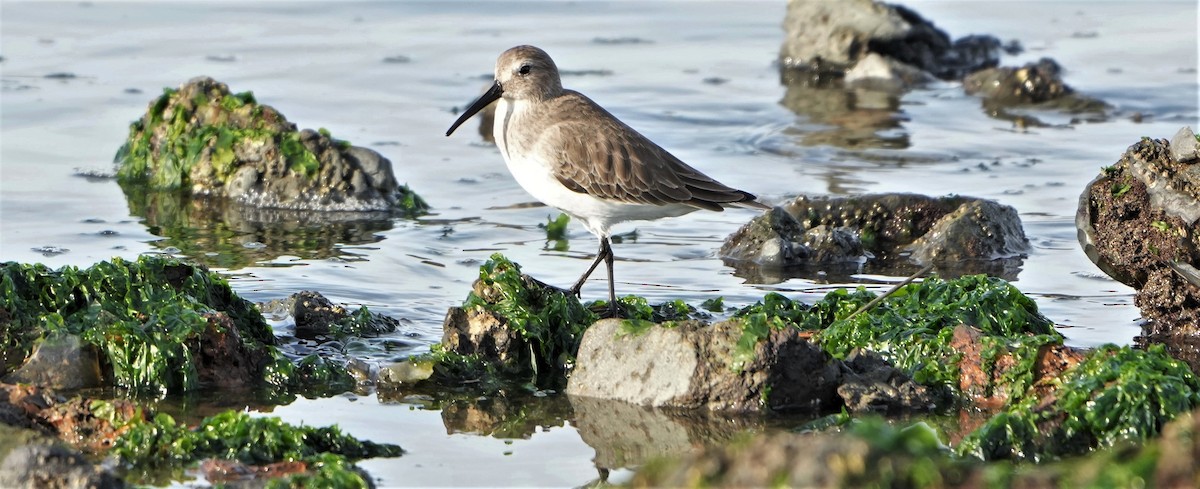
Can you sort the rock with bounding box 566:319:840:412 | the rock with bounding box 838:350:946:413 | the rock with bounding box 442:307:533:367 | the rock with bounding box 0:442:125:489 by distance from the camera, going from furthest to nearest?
the rock with bounding box 442:307:533:367, the rock with bounding box 838:350:946:413, the rock with bounding box 566:319:840:412, the rock with bounding box 0:442:125:489

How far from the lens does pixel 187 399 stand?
5312 mm

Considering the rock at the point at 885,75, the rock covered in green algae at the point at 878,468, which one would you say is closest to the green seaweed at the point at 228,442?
the rock covered in green algae at the point at 878,468

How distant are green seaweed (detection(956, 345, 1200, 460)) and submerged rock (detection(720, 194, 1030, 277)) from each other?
2799 mm

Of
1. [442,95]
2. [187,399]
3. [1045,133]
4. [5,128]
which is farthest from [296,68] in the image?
[187,399]

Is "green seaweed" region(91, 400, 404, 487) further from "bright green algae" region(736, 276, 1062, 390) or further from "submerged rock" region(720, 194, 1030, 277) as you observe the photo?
"submerged rock" region(720, 194, 1030, 277)

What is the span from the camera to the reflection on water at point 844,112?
37.1ft

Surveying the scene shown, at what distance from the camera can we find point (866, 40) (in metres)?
13.6

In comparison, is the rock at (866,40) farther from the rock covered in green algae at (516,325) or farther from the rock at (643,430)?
the rock at (643,430)

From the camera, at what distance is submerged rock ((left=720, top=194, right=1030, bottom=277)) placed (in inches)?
310

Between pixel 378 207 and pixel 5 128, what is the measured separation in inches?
136

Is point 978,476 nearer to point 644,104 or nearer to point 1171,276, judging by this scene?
point 1171,276

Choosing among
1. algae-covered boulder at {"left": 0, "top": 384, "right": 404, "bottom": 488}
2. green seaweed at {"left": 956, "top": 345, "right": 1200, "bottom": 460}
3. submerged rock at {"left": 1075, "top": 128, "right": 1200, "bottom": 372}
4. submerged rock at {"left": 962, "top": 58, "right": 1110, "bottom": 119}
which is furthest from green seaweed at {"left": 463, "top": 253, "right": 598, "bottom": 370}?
submerged rock at {"left": 962, "top": 58, "right": 1110, "bottom": 119}

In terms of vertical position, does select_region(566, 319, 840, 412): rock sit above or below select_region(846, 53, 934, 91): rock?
below

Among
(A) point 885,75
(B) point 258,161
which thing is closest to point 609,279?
(B) point 258,161
